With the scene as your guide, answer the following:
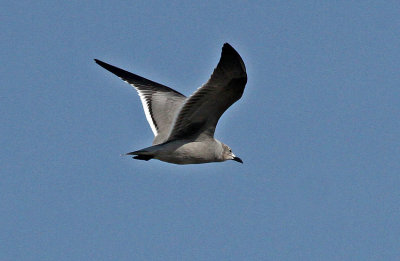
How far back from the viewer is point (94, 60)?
13547 millimetres

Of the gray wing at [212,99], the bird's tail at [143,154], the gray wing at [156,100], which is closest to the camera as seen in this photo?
the gray wing at [212,99]

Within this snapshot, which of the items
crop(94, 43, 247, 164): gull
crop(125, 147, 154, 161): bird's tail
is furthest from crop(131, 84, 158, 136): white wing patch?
crop(125, 147, 154, 161): bird's tail

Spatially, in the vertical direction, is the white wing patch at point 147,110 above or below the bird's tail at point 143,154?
above

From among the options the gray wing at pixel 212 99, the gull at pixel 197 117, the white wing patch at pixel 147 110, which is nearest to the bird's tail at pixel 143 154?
the gull at pixel 197 117

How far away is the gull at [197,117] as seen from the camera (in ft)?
31.7

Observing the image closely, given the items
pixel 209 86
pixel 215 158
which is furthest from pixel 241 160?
pixel 209 86

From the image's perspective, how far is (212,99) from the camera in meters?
10.2

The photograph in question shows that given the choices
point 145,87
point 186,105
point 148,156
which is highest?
point 145,87

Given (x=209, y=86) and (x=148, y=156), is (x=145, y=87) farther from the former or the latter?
(x=209, y=86)

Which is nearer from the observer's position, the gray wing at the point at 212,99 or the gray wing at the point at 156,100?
the gray wing at the point at 212,99

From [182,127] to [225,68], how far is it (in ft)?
5.05

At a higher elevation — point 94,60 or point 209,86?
point 94,60

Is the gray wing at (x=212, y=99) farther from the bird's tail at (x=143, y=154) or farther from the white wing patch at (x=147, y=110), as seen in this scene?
the white wing patch at (x=147, y=110)

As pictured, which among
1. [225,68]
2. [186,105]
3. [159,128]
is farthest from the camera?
[159,128]
